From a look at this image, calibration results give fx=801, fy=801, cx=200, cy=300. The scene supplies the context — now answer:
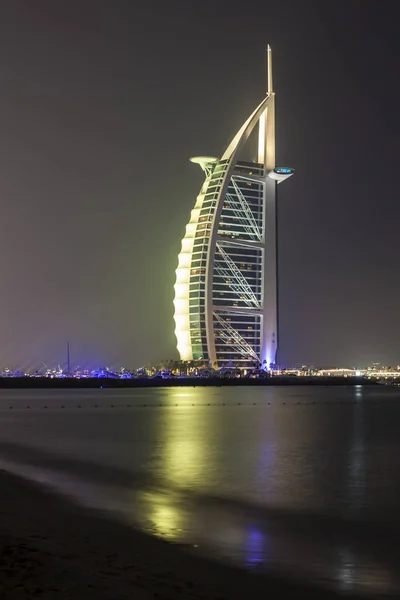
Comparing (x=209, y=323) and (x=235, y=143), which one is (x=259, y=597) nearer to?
(x=209, y=323)

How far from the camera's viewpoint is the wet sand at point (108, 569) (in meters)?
8.38

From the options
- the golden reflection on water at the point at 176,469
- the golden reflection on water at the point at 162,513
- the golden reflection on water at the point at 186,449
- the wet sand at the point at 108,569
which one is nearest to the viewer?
the wet sand at the point at 108,569

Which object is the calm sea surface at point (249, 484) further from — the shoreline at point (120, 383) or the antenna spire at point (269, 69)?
the antenna spire at point (269, 69)

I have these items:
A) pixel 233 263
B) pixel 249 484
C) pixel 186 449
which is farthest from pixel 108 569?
pixel 233 263

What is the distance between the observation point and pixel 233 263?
462ft

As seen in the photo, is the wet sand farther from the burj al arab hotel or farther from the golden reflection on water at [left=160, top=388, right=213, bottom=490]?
the burj al arab hotel

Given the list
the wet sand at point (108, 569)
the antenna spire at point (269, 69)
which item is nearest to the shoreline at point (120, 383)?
the antenna spire at point (269, 69)

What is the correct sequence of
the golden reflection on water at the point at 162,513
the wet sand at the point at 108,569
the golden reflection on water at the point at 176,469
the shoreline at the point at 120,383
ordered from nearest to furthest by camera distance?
the wet sand at the point at 108,569 → the golden reflection on water at the point at 162,513 → the golden reflection on water at the point at 176,469 → the shoreline at the point at 120,383

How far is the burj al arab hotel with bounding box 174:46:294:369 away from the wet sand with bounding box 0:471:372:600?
398ft

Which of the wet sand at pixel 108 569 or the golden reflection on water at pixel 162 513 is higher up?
the wet sand at pixel 108 569

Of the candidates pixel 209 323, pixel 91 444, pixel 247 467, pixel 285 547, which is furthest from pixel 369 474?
pixel 209 323

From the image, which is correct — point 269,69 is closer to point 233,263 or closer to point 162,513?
point 233,263

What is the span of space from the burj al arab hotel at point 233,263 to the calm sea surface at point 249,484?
94.0 meters

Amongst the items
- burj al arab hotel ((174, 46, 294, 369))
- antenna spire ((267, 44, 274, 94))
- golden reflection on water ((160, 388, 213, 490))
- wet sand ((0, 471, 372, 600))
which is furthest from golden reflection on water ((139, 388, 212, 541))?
antenna spire ((267, 44, 274, 94))
